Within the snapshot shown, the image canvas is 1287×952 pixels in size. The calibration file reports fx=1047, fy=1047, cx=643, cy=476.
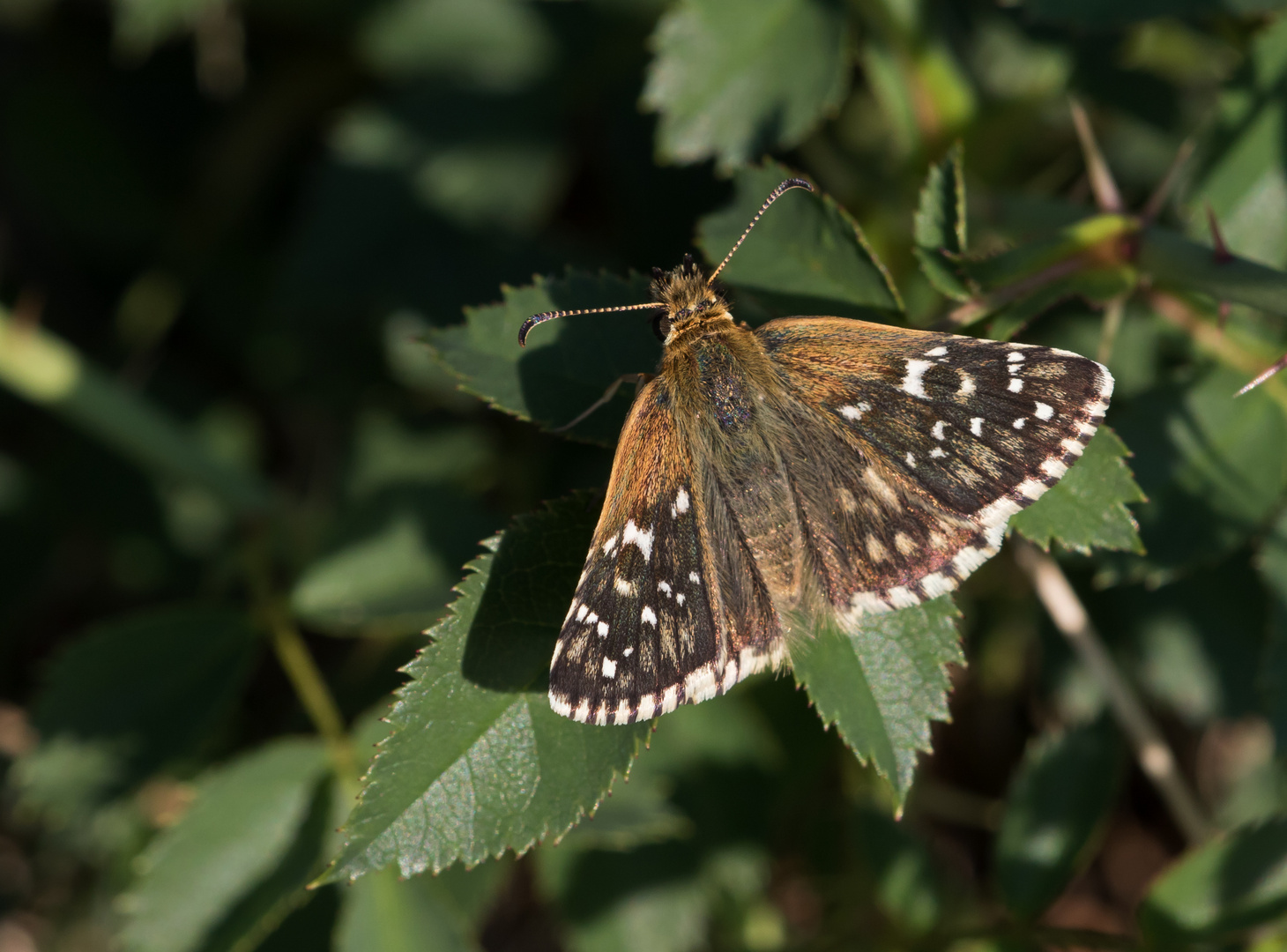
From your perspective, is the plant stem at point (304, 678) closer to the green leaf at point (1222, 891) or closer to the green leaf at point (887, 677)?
the green leaf at point (887, 677)

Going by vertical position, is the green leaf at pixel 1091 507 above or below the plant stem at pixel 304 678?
below

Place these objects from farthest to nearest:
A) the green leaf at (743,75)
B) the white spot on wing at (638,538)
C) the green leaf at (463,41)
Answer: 1. the green leaf at (463,41)
2. the green leaf at (743,75)
3. the white spot on wing at (638,538)

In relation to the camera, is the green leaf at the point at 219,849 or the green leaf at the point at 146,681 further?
the green leaf at the point at 146,681

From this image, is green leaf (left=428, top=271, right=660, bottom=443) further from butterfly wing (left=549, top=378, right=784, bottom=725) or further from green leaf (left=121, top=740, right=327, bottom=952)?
green leaf (left=121, top=740, right=327, bottom=952)

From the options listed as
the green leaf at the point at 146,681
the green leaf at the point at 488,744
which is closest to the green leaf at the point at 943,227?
the green leaf at the point at 488,744

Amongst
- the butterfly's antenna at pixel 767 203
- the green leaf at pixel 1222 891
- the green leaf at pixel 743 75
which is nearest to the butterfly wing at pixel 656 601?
the butterfly's antenna at pixel 767 203

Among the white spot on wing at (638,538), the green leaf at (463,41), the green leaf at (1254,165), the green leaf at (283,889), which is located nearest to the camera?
the white spot on wing at (638,538)

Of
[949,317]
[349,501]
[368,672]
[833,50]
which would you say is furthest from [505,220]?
[949,317]

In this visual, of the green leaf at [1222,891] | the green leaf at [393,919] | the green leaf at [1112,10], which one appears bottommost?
the green leaf at [1222,891]
